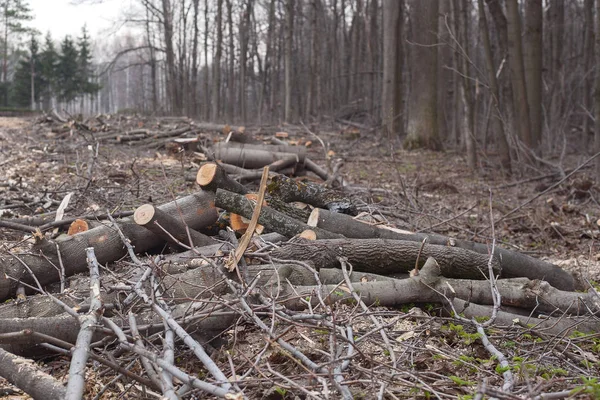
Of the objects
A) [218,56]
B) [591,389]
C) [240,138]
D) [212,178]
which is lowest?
[591,389]

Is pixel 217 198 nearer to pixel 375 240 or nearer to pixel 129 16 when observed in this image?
pixel 375 240

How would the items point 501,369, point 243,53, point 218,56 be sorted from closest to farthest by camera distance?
point 501,369 → point 218,56 → point 243,53

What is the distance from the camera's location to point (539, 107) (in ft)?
41.2

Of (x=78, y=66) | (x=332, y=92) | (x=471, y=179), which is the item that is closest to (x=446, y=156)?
(x=471, y=179)

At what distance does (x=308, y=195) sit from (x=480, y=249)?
6.17ft

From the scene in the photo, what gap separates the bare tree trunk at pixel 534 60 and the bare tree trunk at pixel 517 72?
2.82 ft

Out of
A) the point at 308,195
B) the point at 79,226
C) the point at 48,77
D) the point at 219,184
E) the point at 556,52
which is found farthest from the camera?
the point at 48,77

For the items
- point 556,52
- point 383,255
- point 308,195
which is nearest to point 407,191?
point 308,195

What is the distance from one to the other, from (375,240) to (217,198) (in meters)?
1.45

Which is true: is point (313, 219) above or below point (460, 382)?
above

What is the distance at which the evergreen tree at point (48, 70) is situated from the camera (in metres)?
45.4

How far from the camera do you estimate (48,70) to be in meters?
45.8

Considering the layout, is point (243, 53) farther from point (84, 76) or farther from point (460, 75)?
point (84, 76)

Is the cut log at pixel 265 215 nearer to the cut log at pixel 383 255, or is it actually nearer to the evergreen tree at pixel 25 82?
the cut log at pixel 383 255
